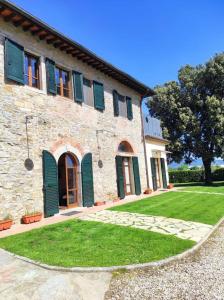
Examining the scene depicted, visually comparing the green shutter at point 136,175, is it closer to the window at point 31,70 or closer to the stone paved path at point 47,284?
the window at point 31,70

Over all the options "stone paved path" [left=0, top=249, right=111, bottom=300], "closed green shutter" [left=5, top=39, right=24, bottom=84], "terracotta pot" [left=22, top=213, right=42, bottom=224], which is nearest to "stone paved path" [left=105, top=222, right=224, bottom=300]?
"stone paved path" [left=0, top=249, right=111, bottom=300]

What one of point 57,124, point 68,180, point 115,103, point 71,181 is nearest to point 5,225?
point 68,180

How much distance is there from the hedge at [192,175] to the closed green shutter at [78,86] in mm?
20775

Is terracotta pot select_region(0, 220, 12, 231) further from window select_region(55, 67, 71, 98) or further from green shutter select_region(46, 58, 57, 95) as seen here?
window select_region(55, 67, 71, 98)

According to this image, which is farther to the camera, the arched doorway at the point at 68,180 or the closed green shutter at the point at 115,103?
the closed green shutter at the point at 115,103

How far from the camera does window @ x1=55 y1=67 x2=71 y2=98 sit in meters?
11.2

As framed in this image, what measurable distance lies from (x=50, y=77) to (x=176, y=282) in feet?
28.9

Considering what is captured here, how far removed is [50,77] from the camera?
10.5 meters

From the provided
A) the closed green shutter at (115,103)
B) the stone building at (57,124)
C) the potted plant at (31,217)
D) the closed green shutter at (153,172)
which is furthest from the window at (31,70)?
the closed green shutter at (153,172)

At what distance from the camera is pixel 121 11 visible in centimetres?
966

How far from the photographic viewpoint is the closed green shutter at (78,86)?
1173 centimetres

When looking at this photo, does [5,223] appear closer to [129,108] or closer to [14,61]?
[14,61]

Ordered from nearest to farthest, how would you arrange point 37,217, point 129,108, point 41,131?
point 37,217 < point 41,131 < point 129,108

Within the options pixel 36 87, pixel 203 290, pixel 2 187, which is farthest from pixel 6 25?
pixel 203 290
